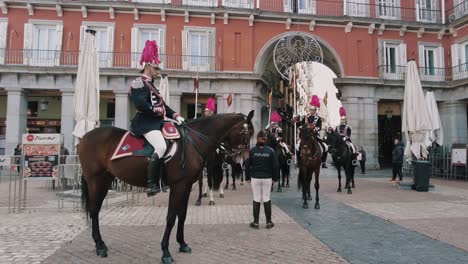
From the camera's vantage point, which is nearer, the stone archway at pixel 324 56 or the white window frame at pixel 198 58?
the white window frame at pixel 198 58

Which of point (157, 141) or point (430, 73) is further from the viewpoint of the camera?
point (430, 73)

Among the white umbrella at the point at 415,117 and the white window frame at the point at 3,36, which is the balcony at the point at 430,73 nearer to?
the white umbrella at the point at 415,117

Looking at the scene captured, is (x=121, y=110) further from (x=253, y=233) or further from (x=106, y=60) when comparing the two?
(x=253, y=233)

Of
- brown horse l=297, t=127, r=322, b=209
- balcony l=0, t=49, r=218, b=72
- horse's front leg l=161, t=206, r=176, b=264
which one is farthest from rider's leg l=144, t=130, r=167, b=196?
balcony l=0, t=49, r=218, b=72

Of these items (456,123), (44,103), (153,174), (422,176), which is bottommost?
(422,176)

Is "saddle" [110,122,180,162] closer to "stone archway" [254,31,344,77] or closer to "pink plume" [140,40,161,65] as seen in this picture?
"pink plume" [140,40,161,65]

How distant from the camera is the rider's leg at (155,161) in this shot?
4906 mm

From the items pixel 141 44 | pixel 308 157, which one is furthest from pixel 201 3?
pixel 308 157

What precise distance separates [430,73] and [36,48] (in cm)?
2913

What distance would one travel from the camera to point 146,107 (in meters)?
5.02

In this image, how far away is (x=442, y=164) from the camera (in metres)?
18.1

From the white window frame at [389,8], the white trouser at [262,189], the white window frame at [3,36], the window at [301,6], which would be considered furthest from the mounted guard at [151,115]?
the white window frame at [389,8]

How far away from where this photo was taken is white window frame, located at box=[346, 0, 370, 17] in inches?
955

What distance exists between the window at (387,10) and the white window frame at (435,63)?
306 centimetres
